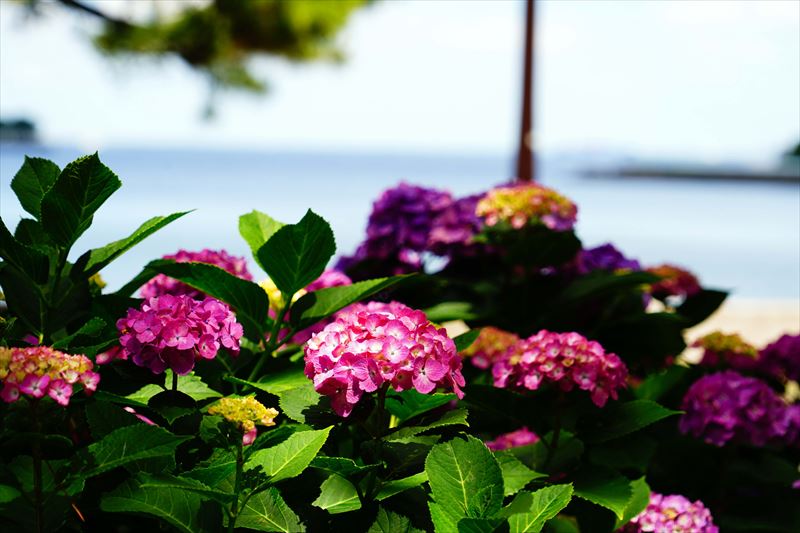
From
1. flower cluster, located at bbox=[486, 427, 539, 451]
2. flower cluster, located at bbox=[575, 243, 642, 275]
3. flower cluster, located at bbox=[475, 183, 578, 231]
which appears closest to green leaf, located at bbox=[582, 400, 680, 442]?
flower cluster, located at bbox=[486, 427, 539, 451]

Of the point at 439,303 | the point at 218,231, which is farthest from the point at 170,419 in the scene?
the point at 218,231

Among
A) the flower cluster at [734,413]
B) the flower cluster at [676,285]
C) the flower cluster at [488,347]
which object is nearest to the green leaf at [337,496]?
the flower cluster at [488,347]

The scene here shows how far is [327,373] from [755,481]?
126 cm

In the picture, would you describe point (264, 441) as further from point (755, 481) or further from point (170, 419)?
point (755, 481)

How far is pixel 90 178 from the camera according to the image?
1078 millimetres

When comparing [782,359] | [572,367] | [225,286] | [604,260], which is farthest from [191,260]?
[782,359]

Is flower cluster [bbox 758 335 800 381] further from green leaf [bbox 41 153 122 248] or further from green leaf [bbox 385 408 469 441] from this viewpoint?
green leaf [bbox 41 153 122 248]

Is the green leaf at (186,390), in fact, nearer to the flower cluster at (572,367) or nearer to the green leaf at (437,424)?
the green leaf at (437,424)

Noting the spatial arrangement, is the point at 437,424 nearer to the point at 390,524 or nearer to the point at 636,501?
the point at 390,524

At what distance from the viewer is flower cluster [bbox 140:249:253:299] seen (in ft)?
5.00

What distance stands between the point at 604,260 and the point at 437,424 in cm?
147

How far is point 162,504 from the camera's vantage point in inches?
35.9

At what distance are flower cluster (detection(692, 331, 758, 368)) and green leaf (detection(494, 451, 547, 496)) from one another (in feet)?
3.73

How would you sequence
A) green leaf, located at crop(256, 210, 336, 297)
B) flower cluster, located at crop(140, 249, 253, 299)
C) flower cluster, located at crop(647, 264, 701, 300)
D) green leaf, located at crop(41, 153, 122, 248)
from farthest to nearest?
flower cluster, located at crop(647, 264, 701, 300) < flower cluster, located at crop(140, 249, 253, 299) < green leaf, located at crop(256, 210, 336, 297) < green leaf, located at crop(41, 153, 122, 248)
